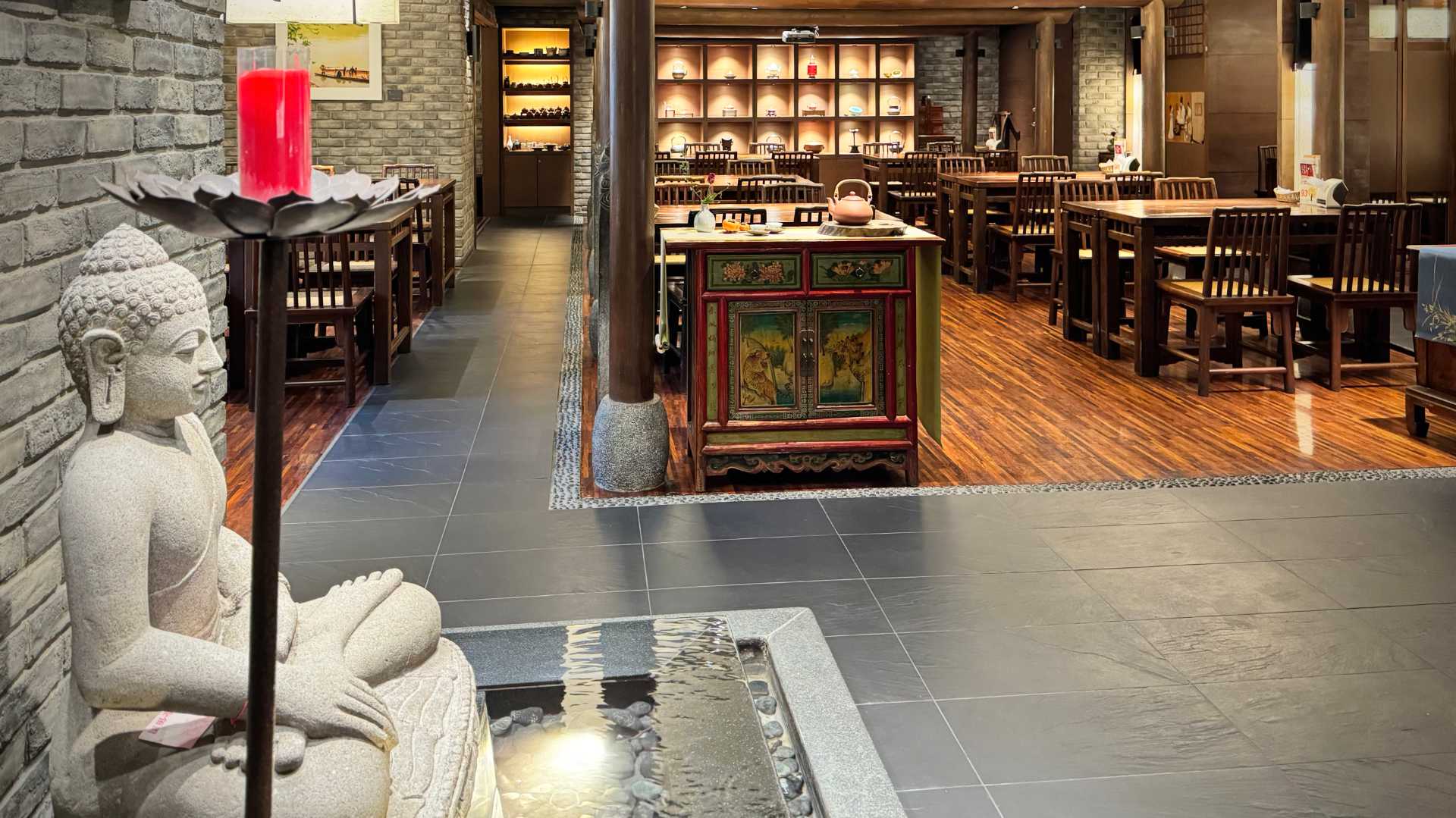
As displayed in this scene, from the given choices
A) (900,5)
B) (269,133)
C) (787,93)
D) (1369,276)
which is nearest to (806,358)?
(1369,276)

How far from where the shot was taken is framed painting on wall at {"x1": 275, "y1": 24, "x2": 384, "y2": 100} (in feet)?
34.4

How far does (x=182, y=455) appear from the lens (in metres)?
1.57

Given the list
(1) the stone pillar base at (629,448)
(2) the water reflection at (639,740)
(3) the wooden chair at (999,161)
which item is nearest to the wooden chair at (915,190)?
(3) the wooden chair at (999,161)

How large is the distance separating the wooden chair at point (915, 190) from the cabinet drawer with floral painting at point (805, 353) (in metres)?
6.89

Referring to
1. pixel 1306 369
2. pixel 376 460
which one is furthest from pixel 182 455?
pixel 1306 369

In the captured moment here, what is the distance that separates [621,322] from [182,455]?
3.11 metres

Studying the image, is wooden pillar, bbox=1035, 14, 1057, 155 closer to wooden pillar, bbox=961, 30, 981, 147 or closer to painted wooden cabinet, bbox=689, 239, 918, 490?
wooden pillar, bbox=961, 30, 981, 147

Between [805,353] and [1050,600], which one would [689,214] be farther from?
[1050,600]

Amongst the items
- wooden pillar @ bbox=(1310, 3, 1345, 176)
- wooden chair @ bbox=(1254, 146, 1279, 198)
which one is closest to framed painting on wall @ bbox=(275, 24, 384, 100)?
wooden pillar @ bbox=(1310, 3, 1345, 176)

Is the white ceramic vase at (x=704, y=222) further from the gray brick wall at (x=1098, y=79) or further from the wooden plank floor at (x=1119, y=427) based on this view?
the gray brick wall at (x=1098, y=79)

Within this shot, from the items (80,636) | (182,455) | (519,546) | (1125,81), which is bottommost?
(519,546)

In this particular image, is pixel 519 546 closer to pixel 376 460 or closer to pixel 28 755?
pixel 376 460

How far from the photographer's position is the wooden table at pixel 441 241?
346 inches

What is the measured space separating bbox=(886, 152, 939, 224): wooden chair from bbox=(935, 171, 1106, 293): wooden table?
15.6 inches
